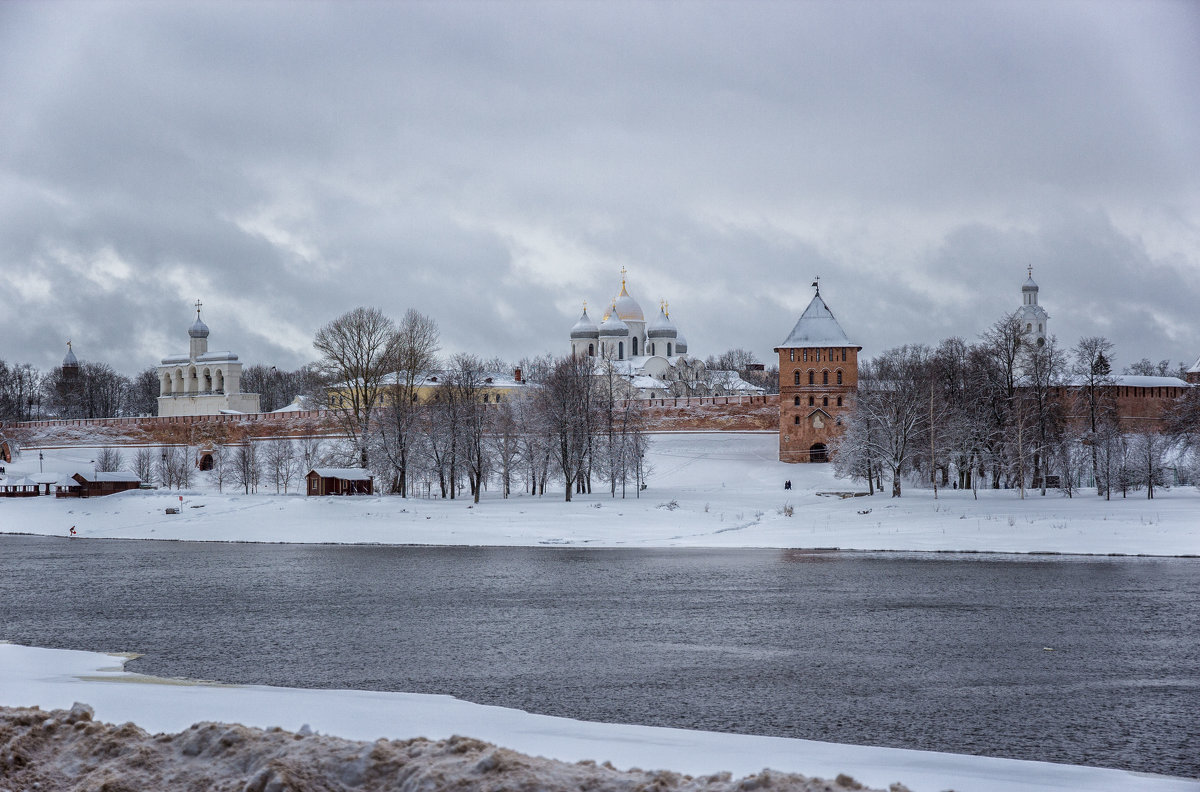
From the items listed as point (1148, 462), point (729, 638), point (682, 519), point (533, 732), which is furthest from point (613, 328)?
point (533, 732)

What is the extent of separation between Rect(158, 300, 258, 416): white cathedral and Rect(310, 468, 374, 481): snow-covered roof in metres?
38.6

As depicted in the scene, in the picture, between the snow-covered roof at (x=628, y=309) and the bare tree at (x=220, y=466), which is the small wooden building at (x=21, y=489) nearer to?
the bare tree at (x=220, y=466)

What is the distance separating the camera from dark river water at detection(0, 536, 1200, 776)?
8.98 meters

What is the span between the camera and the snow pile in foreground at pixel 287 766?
5.46 meters

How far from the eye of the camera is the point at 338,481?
145ft

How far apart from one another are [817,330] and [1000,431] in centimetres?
1789

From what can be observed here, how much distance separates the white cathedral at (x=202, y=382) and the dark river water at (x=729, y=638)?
5895 cm

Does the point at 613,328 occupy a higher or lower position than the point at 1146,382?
higher

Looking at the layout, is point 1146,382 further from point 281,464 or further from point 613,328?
point 281,464

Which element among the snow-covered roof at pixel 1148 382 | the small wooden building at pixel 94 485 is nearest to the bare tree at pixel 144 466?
the small wooden building at pixel 94 485

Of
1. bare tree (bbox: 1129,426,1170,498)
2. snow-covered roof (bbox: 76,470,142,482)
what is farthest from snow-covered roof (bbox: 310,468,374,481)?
bare tree (bbox: 1129,426,1170,498)

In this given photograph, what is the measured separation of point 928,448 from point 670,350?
171 feet

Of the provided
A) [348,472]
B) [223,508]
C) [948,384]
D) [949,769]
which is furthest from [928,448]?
[949,769]

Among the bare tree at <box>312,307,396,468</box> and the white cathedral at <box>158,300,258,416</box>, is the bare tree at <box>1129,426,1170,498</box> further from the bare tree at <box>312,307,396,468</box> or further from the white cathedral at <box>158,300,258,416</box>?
the white cathedral at <box>158,300,258,416</box>
